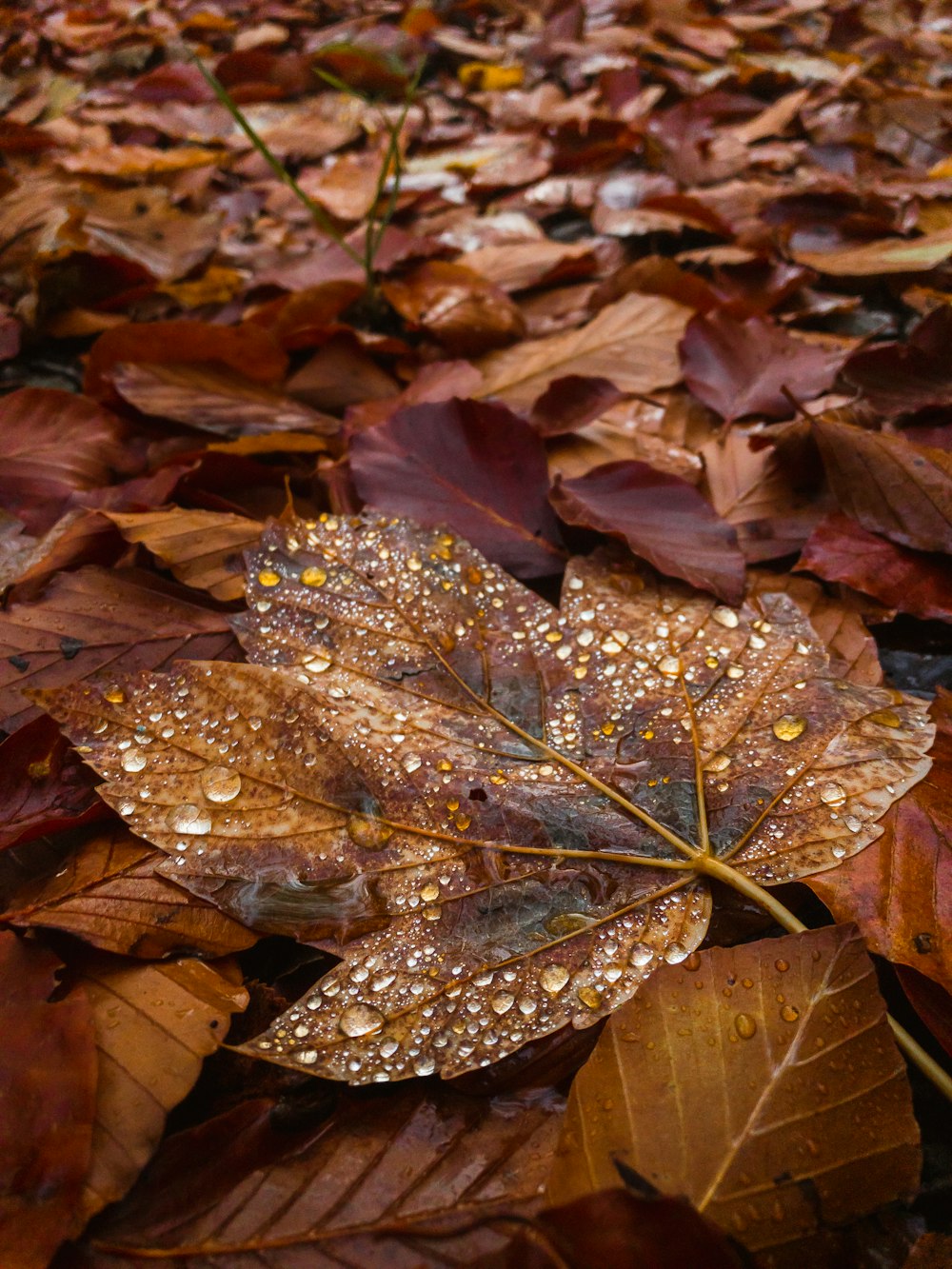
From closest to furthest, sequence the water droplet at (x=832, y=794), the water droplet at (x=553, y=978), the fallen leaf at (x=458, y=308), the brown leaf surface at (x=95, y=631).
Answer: the water droplet at (x=553, y=978) → the water droplet at (x=832, y=794) → the brown leaf surface at (x=95, y=631) → the fallen leaf at (x=458, y=308)

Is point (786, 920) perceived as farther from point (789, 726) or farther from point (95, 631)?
point (95, 631)

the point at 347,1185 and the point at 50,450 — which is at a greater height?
the point at 50,450

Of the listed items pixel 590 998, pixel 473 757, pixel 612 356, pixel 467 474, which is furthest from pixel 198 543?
pixel 612 356

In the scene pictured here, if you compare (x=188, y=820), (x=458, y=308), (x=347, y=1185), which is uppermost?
(x=458, y=308)

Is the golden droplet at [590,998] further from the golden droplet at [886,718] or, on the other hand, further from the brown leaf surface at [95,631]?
the brown leaf surface at [95,631]

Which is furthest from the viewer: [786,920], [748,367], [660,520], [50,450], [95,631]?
[748,367]

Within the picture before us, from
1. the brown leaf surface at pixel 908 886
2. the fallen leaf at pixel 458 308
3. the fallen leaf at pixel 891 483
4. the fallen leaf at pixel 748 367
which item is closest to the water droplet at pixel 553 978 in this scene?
the brown leaf surface at pixel 908 886

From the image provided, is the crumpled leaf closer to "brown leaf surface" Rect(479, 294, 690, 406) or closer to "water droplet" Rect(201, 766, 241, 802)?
"water droplet" Rect(201, 766, 241, 802)
